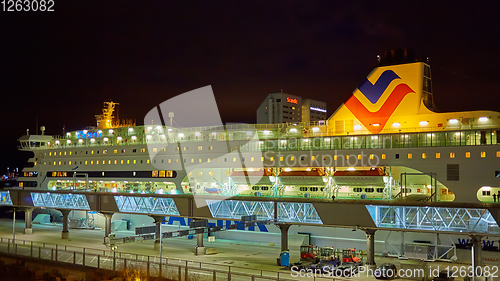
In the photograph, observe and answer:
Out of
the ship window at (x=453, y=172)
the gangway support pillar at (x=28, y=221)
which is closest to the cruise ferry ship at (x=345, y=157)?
the ship window at (x=453, y=172)

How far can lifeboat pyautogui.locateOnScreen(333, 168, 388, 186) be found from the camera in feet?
107

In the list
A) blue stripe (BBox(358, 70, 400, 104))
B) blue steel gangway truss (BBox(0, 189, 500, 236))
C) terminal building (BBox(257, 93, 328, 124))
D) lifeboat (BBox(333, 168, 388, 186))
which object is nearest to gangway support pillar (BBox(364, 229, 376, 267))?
blue steel gangway truss (BBox(0, 189, 500, 236))

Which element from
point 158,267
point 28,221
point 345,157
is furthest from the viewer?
point 28,221

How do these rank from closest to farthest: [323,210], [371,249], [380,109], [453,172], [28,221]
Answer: [371,249], [323,210], [453,172], [380,109], [28,221]

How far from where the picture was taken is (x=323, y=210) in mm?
27438

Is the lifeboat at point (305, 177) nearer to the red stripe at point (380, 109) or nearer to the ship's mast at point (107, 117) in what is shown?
the red stripe at point (380, 109)

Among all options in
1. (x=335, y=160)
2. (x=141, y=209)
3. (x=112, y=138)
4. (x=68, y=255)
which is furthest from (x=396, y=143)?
(x=112, y=138)

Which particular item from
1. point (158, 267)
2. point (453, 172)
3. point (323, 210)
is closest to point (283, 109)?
point (453, 172)

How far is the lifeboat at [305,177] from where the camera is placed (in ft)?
116

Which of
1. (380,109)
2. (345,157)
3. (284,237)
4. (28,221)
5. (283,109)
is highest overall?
(283,109)

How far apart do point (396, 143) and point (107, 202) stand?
937 inches

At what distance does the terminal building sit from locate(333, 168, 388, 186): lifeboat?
87.9 m

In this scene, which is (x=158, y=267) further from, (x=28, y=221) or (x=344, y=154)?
(x=28, y=221)

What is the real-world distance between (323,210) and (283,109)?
102 meters
